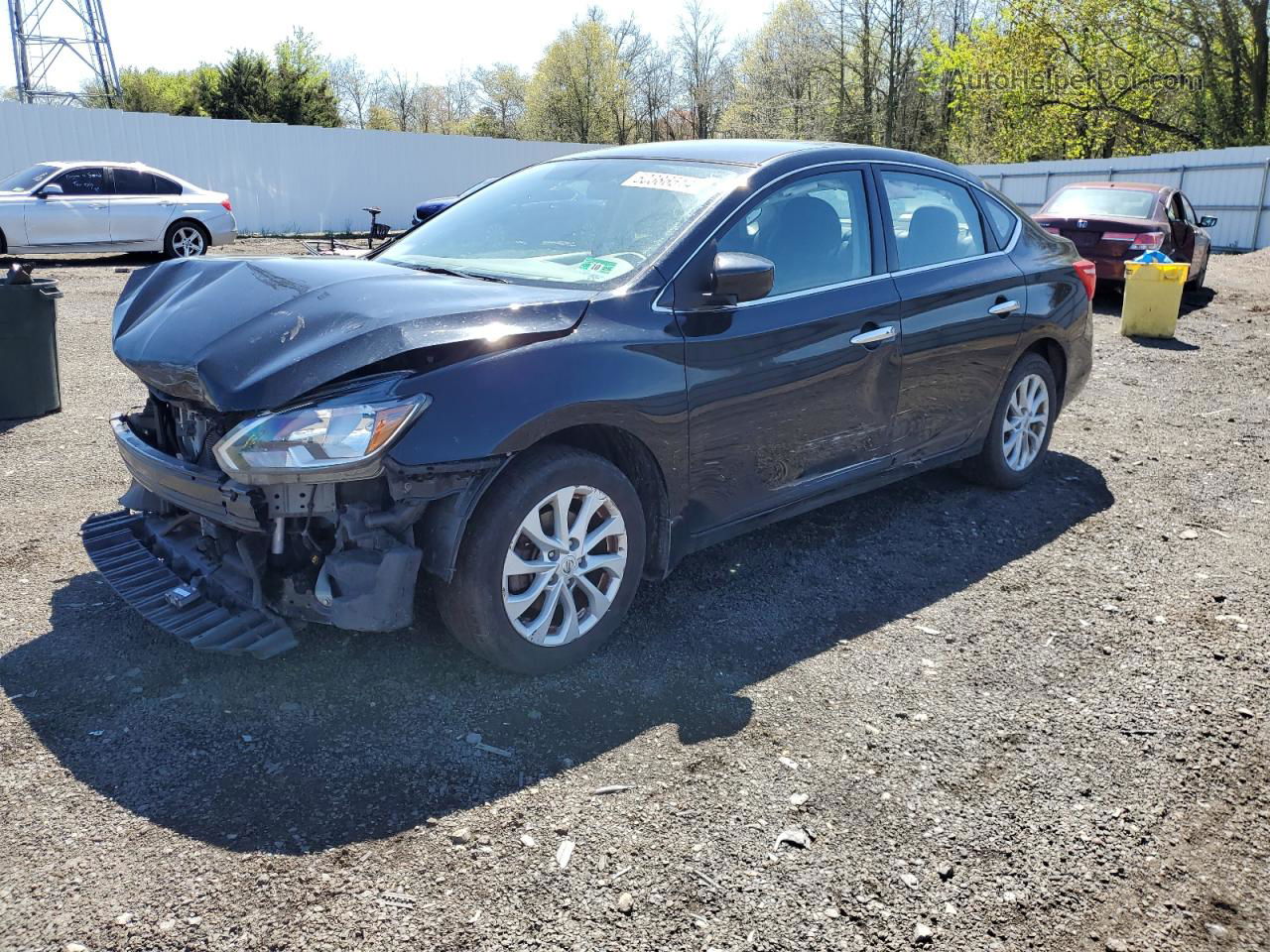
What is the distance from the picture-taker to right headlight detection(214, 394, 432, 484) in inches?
119

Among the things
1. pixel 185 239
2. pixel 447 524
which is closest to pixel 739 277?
pixel 447 524

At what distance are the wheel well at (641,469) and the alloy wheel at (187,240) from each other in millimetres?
14556

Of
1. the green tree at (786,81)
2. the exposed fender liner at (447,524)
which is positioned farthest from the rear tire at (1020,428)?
the green tree at (786,81)

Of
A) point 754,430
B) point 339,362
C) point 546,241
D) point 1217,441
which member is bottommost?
point 1217,441

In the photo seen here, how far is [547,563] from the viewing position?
137 inches

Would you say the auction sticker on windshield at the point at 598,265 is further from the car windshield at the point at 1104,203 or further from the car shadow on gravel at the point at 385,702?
the car windshield at the point at 1104,203

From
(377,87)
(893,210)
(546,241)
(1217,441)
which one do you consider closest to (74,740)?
(546,241)

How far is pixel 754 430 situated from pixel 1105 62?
39.6 metres

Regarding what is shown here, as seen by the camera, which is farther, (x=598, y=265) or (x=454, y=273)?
(x=454, y=273)

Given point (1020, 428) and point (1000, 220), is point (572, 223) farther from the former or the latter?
point (1020, 428)

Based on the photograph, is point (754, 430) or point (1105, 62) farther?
point (1105, 62)

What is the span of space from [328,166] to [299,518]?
25380 mm

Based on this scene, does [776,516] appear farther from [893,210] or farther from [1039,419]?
[1039,419]

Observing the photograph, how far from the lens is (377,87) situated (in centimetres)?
6538
